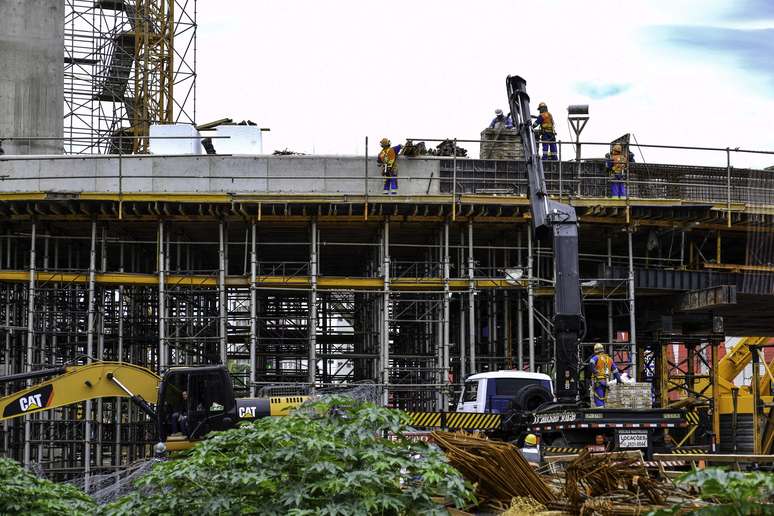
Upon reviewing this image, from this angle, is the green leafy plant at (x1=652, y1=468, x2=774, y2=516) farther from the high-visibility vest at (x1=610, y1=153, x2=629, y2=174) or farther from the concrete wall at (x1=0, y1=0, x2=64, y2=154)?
the concrete wall at (x1=0, y1=0, x2=64, y2=154)

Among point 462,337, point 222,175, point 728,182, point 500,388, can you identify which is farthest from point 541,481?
point 728,182

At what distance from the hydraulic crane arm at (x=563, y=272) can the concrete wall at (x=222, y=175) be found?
17.1ft

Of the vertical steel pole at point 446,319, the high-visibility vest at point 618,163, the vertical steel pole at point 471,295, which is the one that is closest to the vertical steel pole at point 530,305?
the vertical steel pole at point 471,295

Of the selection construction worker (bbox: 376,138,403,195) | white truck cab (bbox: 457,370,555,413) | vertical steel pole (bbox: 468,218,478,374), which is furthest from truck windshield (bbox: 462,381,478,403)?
construction worker (bbox: 376,138,403,195)

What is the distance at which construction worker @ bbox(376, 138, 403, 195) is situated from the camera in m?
32.6

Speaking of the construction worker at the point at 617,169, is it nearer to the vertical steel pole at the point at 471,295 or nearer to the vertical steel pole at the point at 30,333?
the vertical steel pole at the point at 471,295

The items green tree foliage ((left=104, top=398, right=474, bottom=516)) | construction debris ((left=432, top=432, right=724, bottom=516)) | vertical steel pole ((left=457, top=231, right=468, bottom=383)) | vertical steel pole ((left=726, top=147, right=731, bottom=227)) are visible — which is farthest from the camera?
vertical steel pole ((left=726, top=147, right=731, bottom=227))

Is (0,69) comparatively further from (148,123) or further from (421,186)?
(421,186)

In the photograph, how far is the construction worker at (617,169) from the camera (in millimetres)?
33812

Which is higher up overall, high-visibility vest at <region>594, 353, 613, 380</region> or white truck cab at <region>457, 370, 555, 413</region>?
high-visibility vest at <region>594, 353, 613, 380</region>

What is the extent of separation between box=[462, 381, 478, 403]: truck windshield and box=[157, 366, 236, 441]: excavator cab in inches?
320

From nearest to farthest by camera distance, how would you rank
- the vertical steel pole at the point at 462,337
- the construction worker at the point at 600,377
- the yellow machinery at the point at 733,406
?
the construction worker at the point at 600,377, the yellow machinery at the point at 733,406, the vertical steel pole at the point at 462,337

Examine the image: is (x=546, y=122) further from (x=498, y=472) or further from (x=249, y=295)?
(x=498, y=472)

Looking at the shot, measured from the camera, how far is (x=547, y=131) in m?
33.9
